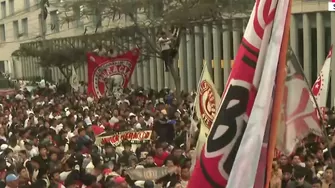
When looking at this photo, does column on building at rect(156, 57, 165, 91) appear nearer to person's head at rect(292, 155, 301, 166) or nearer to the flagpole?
person's head at rect(292, 155, 301, 166)

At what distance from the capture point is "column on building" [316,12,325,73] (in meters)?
24.1

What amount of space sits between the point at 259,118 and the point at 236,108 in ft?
0.57

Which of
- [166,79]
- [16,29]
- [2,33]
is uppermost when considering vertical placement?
[16,29]

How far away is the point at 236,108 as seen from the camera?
442cm

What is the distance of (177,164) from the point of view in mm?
9742

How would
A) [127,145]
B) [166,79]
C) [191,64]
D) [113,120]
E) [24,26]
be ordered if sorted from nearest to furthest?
1. [127,145]
2. [113,120]
3. [191,64]
4. [166,79]
5. [24,26]

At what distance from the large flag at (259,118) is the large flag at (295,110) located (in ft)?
4.22

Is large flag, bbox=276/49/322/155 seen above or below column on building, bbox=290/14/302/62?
above

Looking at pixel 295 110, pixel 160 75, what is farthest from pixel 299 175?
pixel 160 75

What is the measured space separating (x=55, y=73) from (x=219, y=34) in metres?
25.2

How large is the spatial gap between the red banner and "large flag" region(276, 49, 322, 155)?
13.2m

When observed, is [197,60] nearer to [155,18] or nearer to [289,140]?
[155,18]

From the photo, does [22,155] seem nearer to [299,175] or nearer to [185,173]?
[185,173]

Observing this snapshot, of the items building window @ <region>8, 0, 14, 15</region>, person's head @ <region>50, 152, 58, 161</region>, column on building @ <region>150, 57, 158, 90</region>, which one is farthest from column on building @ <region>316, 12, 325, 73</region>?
building window @ <region>8, 0, 14, 15</region>
